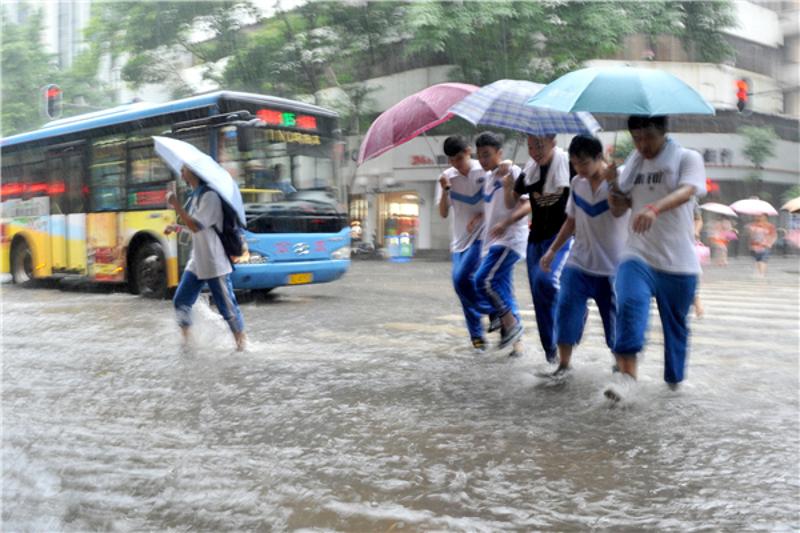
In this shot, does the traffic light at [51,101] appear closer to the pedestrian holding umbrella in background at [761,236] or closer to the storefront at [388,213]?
the storefront at [388,213]

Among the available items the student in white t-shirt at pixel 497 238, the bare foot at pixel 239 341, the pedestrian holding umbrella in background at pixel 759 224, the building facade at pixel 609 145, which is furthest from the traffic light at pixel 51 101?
the student in white t-shirt at pixel 497 238

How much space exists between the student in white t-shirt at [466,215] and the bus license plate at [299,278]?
5.20m

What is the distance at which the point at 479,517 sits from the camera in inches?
123

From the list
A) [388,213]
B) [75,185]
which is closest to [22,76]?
[388,213]

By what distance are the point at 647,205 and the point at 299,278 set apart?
7689mm

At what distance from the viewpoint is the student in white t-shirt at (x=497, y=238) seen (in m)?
6.45

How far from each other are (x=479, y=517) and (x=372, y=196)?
29.5 m

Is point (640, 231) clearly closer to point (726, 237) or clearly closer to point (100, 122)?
point (100, 122)

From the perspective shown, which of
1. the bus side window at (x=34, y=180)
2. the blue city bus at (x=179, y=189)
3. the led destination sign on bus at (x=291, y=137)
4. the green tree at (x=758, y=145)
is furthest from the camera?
the green tree at (x=758, y=145)

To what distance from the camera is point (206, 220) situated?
6938 mm

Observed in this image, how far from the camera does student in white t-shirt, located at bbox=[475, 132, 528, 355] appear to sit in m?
6.45

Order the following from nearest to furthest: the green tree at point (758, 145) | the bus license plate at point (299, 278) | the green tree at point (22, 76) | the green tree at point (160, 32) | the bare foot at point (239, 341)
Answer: the bare foot at point (239, 341), the bus license plate at point (299, 278), the green tree at point (160, 32), the green tree at point (758, 145), the green tree at point (22, 76)

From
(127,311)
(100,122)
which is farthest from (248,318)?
(100,122)

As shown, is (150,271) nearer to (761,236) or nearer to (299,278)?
(299,278)
